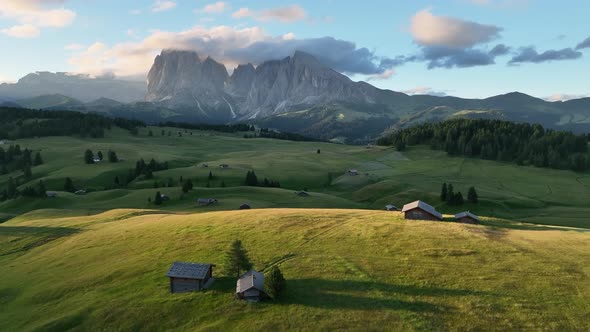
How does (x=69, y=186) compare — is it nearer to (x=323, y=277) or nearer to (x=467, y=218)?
(x=323, y=277)

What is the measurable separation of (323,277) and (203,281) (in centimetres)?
1357

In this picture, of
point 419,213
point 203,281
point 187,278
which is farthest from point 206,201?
point 187,278

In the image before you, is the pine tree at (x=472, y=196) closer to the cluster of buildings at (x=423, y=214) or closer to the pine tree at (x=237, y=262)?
the cluster of buildings at (x=423, y=214)

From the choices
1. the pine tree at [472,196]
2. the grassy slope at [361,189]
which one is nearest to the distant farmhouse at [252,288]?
the grassy slope at [361,189]

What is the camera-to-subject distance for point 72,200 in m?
138

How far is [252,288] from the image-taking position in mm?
44062

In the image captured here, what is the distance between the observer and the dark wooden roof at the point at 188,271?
47.6 m

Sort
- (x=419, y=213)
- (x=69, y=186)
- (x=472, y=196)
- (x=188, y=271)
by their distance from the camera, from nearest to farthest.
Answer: (x=188, y=271) < (x=419, y=213) < (x=472, y=196) < (x=69, y=186)

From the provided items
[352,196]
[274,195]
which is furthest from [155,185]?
[352,196]

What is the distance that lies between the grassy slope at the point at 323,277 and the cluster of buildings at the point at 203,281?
119cm

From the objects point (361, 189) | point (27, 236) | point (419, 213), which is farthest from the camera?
point (361, 189)

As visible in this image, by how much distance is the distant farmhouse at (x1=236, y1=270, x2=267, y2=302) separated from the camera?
144ft

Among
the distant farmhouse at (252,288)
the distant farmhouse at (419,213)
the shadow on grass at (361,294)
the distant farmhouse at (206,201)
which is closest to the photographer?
the shadow on grass at (361,294)

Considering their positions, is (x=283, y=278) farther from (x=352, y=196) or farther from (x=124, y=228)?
(x=352, y=196)
